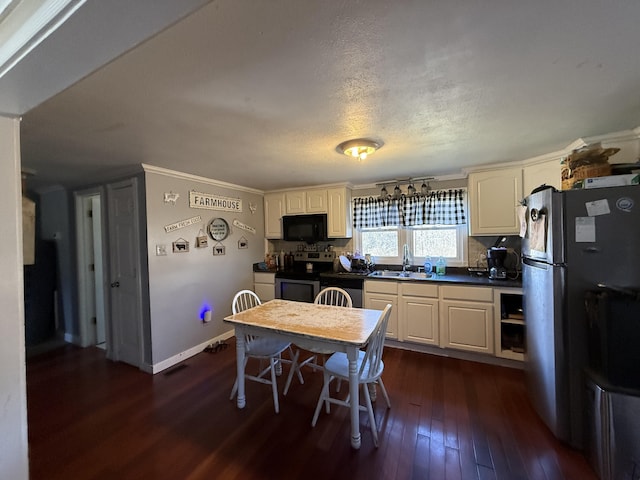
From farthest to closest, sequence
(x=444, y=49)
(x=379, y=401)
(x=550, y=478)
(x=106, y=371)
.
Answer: (x=106, y=371) → (x=379, y=401) → (x=550, y=478) → (x=444, y=49)

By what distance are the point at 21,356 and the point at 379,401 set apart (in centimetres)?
224

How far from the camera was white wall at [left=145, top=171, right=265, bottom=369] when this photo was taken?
2.82 m

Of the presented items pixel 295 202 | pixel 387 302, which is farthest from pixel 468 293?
pixel 295 202

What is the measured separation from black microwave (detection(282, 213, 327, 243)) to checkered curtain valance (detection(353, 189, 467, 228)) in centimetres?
50

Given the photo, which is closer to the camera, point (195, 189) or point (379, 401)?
point (379, 401)

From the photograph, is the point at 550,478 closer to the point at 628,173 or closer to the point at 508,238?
the point at 628,173

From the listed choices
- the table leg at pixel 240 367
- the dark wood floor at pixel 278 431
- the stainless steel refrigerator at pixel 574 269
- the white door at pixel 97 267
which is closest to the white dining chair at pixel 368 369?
the dark wood floor at pixel 278 431

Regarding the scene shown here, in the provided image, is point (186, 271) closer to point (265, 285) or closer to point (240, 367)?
point (265, 285)

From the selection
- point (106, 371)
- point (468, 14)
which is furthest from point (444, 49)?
point (106, 371)

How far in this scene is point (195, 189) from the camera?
10.6 feet

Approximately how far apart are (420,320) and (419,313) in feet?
0.26

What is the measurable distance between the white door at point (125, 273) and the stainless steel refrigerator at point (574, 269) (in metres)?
3.64

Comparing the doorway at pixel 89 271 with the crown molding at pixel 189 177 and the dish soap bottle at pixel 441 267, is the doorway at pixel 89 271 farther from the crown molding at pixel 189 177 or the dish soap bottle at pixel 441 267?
the dish soap bottle at pixel 441 267

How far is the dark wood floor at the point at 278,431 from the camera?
1.60m
